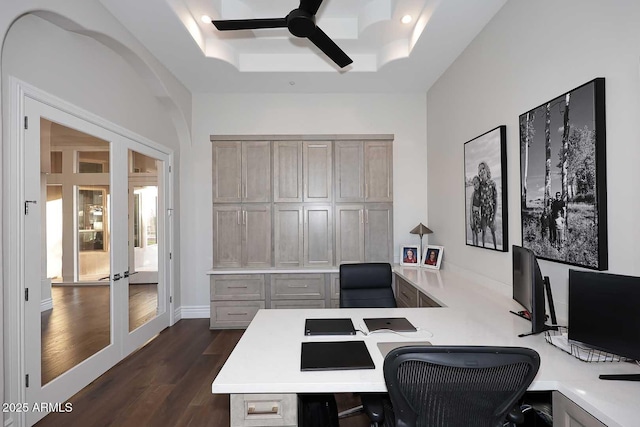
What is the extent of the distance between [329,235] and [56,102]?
3.07 meters

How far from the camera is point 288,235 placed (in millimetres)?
4262

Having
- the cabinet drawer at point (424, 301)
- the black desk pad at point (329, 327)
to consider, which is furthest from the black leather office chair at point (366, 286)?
the black desk pad at point (329, 327)

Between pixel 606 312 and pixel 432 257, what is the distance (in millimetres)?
2638

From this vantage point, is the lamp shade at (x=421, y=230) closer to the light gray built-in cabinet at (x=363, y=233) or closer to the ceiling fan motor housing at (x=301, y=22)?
the light gray built-in cabinet at (x=363, y=233)

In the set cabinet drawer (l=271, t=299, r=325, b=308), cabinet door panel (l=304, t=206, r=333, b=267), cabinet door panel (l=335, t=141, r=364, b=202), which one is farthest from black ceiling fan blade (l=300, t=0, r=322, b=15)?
cabinet drawer (l=271, t=299, r=325, b=308)

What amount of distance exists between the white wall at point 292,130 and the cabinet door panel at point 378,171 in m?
0.29

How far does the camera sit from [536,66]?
2232 millimetres

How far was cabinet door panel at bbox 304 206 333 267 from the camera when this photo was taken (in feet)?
13.9

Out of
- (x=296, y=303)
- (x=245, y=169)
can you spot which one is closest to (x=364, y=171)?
(x=245, y=169)

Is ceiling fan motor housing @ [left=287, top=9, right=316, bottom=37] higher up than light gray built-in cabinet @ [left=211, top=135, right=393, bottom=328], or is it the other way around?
ceiling fan motor housing @ [left=287, top=9, right=316, bottom=37]

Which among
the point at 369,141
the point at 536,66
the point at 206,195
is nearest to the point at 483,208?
the point at 536,66

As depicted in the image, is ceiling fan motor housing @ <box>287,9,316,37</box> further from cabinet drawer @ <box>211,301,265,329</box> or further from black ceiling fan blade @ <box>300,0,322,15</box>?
cabinet drawer @ <box>211,301,265,329</box>

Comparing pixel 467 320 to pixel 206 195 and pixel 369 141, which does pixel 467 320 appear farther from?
pixel 206 195

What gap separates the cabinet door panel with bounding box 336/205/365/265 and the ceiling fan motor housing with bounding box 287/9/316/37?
2.34 m
